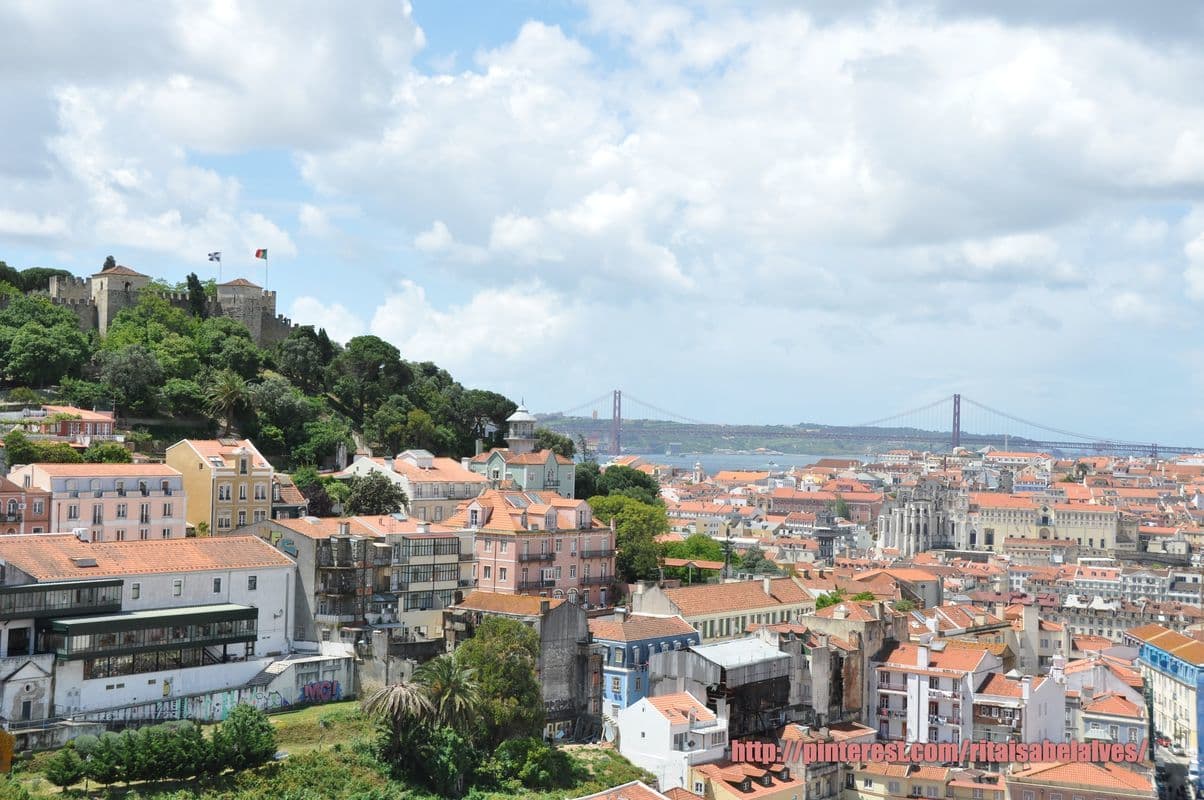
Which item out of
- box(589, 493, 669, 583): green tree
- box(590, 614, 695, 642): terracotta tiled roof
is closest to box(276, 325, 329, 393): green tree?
box(589, 493, 669, 583): green tree

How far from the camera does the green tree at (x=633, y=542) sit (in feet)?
188

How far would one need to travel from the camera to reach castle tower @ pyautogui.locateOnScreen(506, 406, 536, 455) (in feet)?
218

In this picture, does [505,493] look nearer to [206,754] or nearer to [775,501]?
[206,754]

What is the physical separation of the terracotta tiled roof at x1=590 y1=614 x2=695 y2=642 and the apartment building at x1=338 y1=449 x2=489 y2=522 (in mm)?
14335

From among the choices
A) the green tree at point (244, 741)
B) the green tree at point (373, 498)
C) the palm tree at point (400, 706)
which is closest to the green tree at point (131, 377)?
the green tree at point (373, 498)

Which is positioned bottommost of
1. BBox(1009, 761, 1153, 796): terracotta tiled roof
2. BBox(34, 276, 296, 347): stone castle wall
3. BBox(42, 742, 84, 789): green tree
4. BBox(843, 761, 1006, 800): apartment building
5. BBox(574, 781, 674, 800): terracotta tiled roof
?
BBox(843, 761, 1006, 800): apartment building

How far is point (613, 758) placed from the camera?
135 ft

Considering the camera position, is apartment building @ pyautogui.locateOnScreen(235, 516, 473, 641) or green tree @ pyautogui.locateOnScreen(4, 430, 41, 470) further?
green tree @ pyautogui.locateOnScreen(4, 430, 41, 470)

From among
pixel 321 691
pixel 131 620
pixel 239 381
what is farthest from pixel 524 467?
pixel 131 620

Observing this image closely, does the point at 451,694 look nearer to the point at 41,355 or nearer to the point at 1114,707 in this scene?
the point at 1114,707

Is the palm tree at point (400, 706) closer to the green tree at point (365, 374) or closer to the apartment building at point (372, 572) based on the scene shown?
the apartment building at point (372, 572)

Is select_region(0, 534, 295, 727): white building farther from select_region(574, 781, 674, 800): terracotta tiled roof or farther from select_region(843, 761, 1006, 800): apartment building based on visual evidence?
select_region(843, 761, 1006, 800): apartment building

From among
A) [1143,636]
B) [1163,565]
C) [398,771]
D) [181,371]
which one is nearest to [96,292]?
[181,371]

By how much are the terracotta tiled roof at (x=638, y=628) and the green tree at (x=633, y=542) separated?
988 cm
